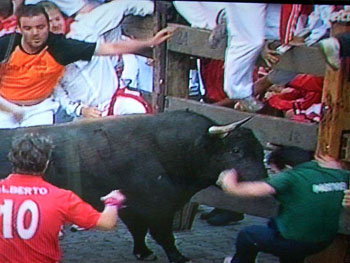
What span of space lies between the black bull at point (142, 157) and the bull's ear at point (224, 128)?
0.02 meters

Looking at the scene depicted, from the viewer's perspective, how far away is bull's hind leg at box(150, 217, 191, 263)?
4715 mm

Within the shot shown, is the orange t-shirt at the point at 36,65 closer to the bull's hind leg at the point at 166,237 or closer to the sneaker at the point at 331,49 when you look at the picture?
the bull's hind leg at the point at 166,237

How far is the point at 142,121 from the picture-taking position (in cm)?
467

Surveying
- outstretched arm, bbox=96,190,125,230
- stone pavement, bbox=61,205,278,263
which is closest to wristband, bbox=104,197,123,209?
outstretched arm, bbox=96,190,125,230

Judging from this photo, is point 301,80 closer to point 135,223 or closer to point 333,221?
point 333,221

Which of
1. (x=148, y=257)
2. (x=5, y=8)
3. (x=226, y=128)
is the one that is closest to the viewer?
(x=5, y=8)

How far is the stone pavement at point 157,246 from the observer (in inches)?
185

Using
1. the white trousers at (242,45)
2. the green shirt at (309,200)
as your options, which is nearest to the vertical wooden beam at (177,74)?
the white trousers at (242,45)

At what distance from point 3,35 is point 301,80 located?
1.64 m

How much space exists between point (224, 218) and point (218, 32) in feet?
3.39

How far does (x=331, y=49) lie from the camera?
15.2 feet

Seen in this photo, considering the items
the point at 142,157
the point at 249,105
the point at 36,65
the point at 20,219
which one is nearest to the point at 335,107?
the point at 249,105

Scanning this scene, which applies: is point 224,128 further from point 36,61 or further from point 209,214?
point 36,61

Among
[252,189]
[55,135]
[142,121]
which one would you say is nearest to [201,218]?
[252,189]
